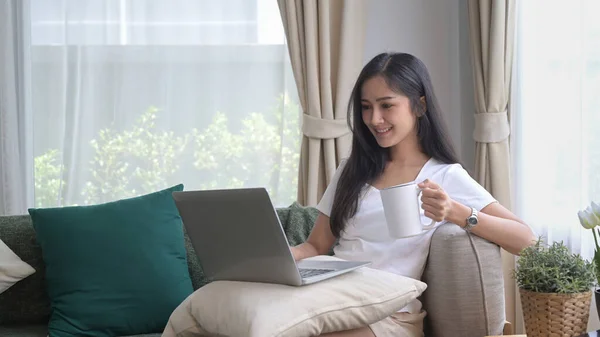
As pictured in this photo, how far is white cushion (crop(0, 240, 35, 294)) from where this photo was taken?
95.1 inches

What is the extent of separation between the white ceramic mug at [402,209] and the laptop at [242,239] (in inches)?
4.9

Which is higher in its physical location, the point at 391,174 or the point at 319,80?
the point at 319,80

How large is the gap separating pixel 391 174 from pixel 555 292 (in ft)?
2.37

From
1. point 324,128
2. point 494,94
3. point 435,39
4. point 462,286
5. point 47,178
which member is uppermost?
point 435,39

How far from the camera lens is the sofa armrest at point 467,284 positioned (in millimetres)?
1969

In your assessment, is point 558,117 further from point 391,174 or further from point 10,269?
point 10,269

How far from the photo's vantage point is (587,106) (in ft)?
9.87

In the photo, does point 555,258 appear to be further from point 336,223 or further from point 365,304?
point 336,223

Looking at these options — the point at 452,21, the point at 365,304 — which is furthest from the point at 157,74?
the point at 365,304

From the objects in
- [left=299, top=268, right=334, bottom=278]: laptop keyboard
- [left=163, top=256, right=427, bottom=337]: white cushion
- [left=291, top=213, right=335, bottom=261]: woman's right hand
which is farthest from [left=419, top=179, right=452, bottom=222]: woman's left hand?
[left=291, top=213, right=335, bottom=261]: woman's right hand

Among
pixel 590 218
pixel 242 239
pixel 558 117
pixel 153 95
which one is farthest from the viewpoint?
pixel 153 95

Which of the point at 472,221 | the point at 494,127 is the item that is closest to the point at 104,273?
the point at 472,221

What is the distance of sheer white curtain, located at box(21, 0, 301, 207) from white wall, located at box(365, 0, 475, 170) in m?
0.48

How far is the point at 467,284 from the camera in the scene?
6.48 ft
